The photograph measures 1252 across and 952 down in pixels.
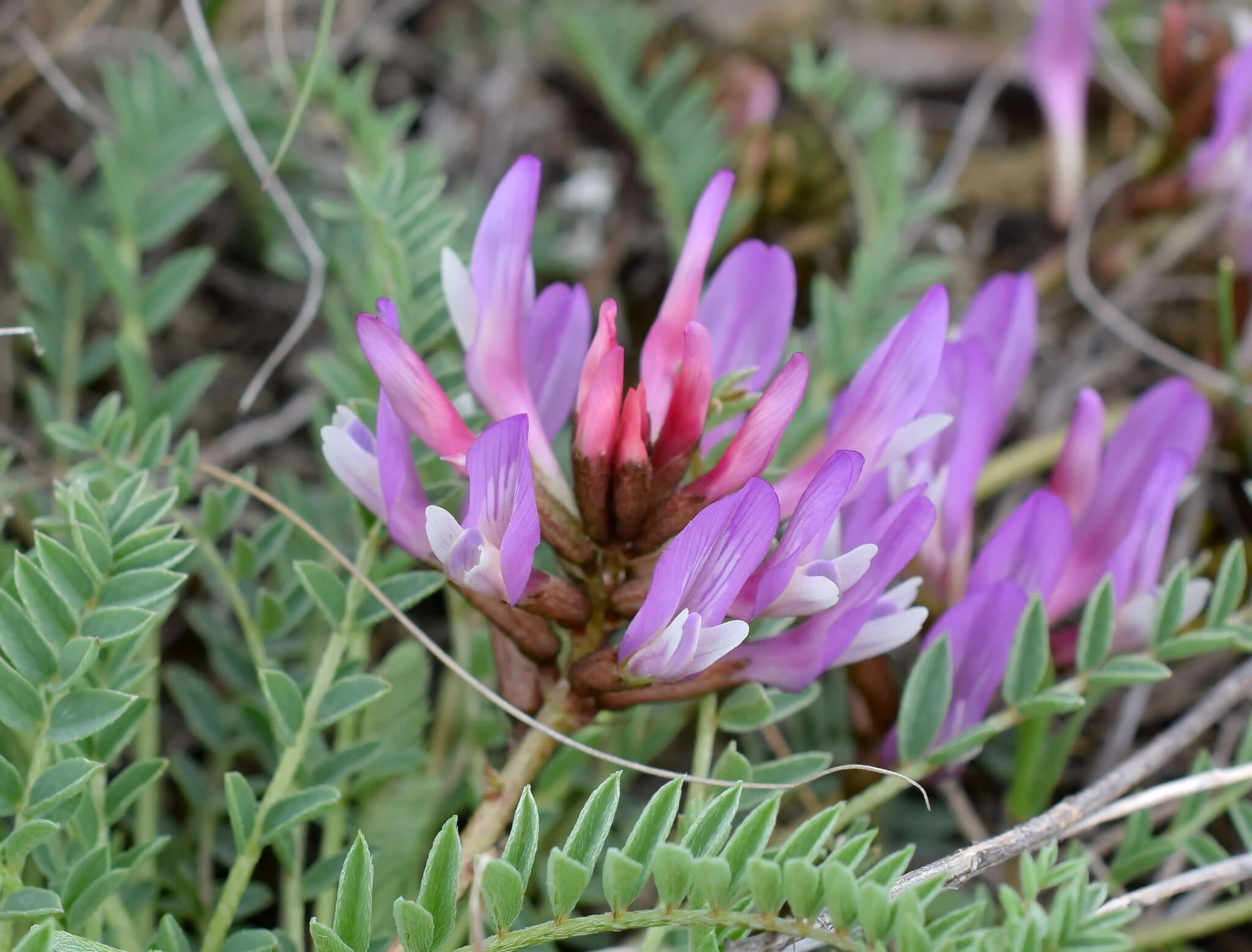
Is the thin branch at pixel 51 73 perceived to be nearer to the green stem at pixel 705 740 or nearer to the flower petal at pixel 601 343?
the flower petal at pixel 601 343

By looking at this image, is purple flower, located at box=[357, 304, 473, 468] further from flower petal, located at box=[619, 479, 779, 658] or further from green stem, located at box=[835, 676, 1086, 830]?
green stem, located at box=[835, 676, 1086, 830]

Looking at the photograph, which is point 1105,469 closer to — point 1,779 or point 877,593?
point 877,593

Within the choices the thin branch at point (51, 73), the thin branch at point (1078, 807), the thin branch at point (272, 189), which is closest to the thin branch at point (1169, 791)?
the thin branch at point (1078, 807)

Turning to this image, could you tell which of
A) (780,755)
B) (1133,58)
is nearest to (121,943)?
(780,755)

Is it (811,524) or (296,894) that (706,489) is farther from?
(296,894)

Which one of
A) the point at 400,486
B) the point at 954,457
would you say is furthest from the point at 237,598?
the point at 954,457

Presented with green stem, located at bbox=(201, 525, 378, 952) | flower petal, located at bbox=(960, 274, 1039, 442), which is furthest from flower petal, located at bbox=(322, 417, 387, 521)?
Answer: flower petal, located at bbox=(960, 274, 1039, 442)
